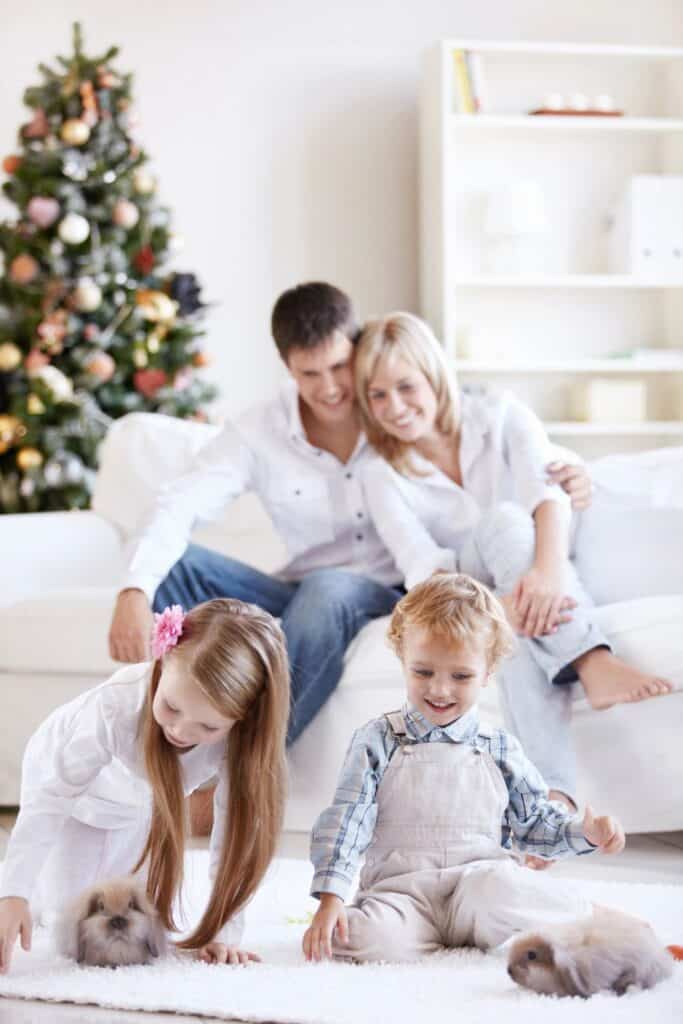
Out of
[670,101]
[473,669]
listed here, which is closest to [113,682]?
[473,669]

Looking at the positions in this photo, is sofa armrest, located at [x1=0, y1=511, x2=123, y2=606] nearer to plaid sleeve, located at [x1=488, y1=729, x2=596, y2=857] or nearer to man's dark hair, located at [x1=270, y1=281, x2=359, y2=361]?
man's dark hair, located at [x1=270, y1=281, x2=359, y2=361]

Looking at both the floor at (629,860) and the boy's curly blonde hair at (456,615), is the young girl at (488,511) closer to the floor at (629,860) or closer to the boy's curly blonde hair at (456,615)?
the floor at (629,860)

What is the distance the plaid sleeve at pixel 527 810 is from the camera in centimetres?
168

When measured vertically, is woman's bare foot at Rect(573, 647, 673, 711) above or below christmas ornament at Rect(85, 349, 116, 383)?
below

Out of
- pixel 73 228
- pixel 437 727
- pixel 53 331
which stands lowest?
pixel 437 727

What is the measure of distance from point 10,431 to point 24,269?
0.46m

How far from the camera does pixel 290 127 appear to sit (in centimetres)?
488

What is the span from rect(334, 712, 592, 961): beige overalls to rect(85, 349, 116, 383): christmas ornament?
245 centimetres

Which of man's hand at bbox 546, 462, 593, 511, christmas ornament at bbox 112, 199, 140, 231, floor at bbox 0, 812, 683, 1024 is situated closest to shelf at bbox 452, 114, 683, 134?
christmas ornament at bbox 112, 199, 140, 231

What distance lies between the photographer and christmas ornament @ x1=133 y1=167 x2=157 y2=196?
4.06 meters

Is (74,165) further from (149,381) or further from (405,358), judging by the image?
(405,358)

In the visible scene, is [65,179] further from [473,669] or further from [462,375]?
[473,669]

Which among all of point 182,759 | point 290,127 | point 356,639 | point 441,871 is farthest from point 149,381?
point 441,871

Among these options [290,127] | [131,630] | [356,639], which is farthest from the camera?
[290,127]
